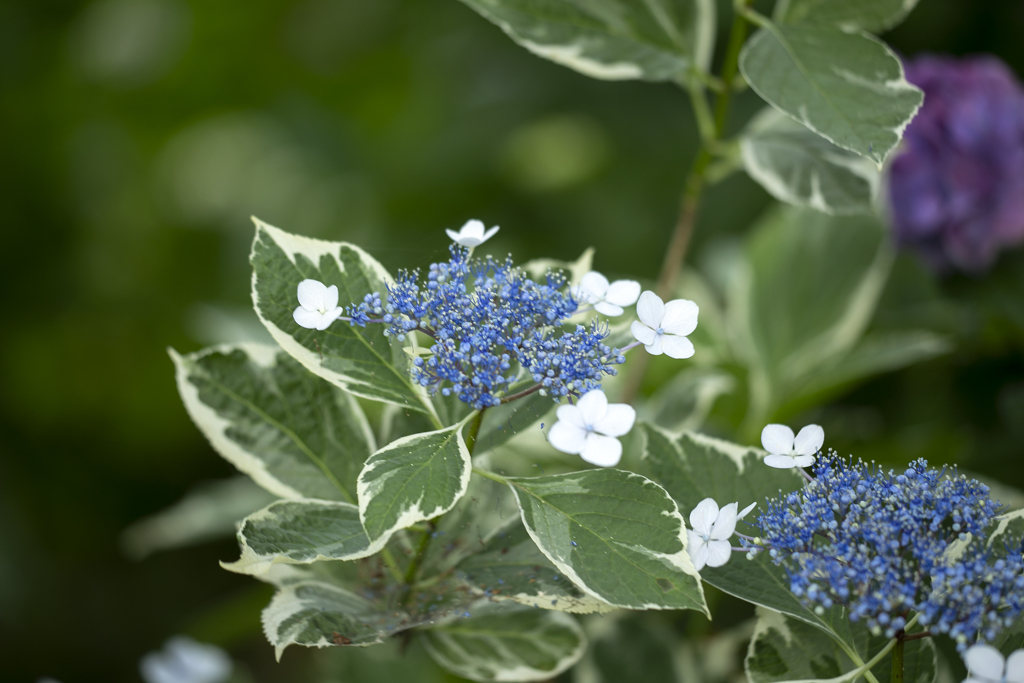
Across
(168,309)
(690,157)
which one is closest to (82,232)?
(168,309)

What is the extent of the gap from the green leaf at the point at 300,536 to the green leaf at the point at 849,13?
1.50 feet

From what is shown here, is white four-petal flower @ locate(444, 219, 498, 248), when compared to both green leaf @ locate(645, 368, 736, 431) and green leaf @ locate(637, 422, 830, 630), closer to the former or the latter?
green leaf @ locate(637, 422, 830, 630)

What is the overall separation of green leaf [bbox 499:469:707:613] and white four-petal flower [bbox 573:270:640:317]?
9 centimetres

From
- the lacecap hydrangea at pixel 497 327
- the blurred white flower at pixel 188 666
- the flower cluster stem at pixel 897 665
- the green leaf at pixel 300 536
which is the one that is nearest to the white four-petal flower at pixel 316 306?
the lacecap hydrangea at pixel 497 327

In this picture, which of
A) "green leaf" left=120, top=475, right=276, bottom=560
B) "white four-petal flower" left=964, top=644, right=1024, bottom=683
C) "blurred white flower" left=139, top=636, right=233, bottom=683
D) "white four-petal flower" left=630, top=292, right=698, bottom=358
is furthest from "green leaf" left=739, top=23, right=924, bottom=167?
"blurred white flower" left=139, top=636, right=233, bottom=683

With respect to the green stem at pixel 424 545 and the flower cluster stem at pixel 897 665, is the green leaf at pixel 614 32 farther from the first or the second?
the flower cluster stem at pixel 897 665

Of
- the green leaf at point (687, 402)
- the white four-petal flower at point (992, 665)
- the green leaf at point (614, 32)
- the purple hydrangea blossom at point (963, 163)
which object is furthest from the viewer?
the purple hydrangea blossom at point (963, 163)

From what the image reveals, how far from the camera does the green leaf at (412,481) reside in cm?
36

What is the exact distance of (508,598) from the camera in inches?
16.9

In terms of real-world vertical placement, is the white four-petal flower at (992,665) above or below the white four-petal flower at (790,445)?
below

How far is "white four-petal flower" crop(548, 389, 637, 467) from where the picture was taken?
36 cm

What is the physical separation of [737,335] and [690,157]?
0.58 m

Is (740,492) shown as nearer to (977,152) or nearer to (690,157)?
(977,152)

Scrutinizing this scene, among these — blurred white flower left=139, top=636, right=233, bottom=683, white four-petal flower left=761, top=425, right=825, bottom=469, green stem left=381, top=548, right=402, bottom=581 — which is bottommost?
blurred white flower left=139, top=636, right=233, bottom=683
